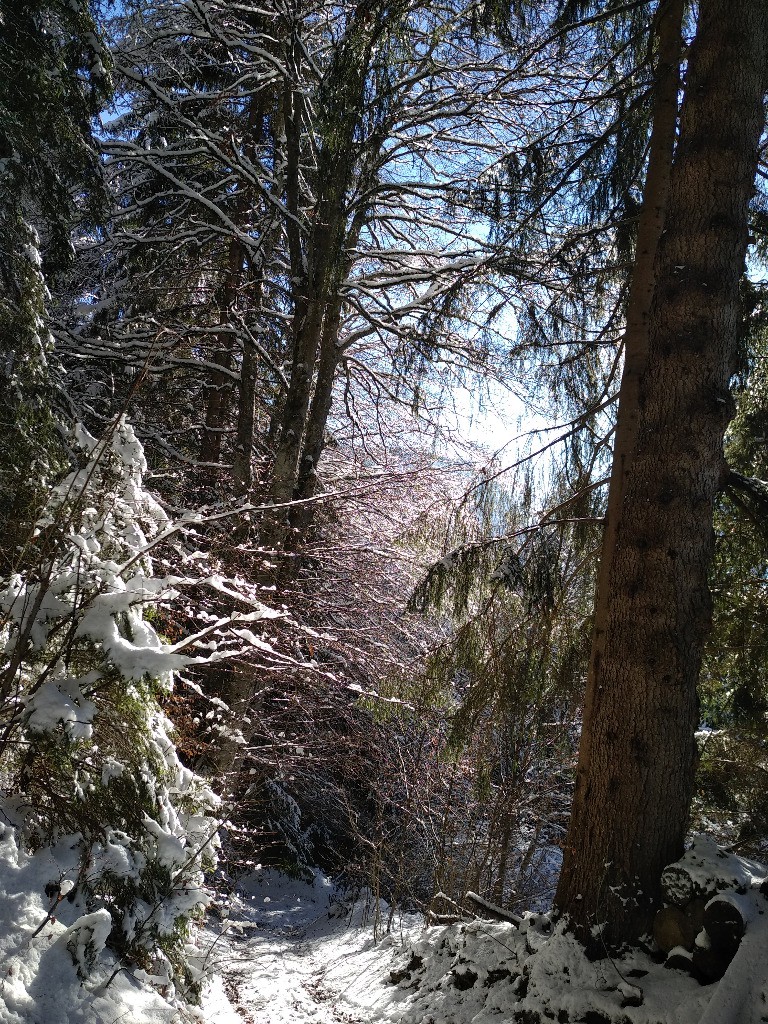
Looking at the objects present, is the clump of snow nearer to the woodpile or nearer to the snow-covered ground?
the woodpile

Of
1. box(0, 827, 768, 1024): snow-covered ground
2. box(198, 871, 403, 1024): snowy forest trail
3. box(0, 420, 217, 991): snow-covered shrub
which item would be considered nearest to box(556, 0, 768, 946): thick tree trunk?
box(0, 827, 768, 1024): snow-covered ground

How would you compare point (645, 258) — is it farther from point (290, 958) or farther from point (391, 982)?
point (290, 958)

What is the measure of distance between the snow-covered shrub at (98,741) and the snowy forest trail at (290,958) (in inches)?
47.8

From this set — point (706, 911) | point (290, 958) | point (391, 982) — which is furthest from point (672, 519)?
point (290, 958)

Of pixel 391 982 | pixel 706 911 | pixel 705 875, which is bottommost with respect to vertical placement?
pixel 391 982

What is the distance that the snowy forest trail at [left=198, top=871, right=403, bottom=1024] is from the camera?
5406 millimetres

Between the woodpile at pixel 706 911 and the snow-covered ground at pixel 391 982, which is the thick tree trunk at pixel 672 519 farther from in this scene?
the snow-covered ground at pixel 391 982

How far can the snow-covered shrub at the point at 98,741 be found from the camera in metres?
2.58

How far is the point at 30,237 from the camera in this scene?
401cm

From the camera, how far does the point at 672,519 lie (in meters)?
3.24

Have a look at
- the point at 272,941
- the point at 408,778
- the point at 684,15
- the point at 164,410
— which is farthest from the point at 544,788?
the point at 684,15

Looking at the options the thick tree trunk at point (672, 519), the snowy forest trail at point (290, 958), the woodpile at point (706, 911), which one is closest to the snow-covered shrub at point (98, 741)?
the snowy forest trail at point (290, 958)

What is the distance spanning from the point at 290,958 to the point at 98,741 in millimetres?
6088

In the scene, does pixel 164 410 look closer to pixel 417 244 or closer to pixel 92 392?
pixel 92 392
